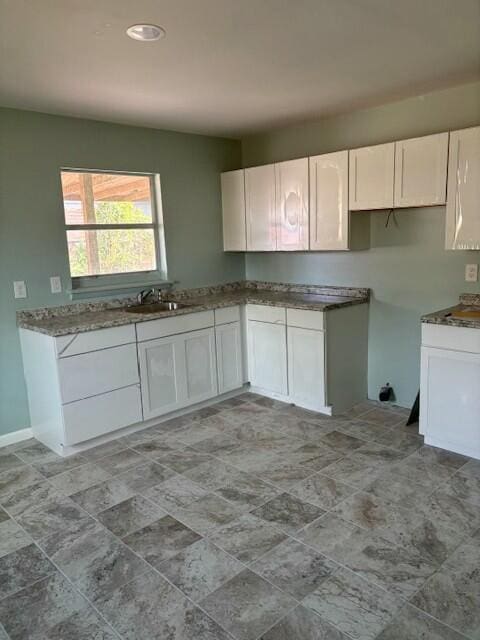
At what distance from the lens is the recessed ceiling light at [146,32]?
2066 mm

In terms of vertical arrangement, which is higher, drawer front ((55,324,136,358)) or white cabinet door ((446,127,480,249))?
white cabinet door ((446,127,480,249))

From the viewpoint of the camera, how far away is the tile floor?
6.00ft

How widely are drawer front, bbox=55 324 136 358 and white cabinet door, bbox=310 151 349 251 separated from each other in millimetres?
1648

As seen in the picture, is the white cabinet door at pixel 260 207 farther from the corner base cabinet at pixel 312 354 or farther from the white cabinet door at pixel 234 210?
the corner base cabinet at pixel 312 354

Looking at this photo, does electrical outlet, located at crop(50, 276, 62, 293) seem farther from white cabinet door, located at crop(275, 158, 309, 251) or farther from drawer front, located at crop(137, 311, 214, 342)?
white cabinet door, located at crop(275, 158, 309, 251)

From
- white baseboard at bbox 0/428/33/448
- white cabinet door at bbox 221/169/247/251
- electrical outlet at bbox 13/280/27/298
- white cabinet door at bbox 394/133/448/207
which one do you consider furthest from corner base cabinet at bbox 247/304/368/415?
white baseboard at bbox 0/428/33/448

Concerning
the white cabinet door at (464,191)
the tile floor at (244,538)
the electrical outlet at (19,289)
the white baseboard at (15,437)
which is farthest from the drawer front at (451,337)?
the white baseboard at (15,437)

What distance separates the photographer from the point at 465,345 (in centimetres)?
287

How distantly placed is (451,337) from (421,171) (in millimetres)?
1127

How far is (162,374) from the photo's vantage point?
370cm

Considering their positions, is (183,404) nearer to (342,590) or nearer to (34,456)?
(34,456)

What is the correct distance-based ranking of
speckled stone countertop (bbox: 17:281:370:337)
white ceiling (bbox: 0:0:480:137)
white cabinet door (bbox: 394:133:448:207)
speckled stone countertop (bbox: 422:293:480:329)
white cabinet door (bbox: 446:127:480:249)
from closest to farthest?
white ceiling (bbox: 0:0:480:137) → speckled stone countertop (bbox: 422:293:480:329) → white cabinet door (bbox: 446:127:480:249) → white cabinet door (bbox: 394:133:448:207) → speckled stone countertop (bbox: 17:281:370:337)

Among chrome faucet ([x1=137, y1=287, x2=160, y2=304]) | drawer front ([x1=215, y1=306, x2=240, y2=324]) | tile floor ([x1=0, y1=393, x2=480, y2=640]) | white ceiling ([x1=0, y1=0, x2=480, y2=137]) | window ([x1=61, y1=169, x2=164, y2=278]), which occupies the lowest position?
tile floor ([x1=0, y1=393, x2=480, y2=640])

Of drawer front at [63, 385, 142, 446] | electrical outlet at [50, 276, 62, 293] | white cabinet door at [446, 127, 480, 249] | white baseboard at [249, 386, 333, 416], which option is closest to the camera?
white cabinet door at [446, 127, 480, 249]
